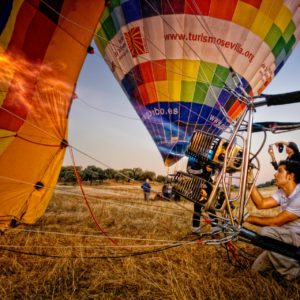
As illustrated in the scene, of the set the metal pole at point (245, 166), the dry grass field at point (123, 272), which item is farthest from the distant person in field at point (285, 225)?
the metal pole at point (245, 166)

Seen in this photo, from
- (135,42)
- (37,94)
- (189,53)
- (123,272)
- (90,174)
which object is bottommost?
(90,174)

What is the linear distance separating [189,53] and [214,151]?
5.39 meters

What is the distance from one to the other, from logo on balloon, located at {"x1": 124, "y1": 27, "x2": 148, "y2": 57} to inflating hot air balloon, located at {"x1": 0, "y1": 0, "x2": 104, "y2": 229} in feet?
11.2

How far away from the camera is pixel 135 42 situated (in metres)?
7.12

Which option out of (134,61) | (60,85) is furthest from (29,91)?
(134,61)

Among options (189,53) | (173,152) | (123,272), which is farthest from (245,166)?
(173,152)

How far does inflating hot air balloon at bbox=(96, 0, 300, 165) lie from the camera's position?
22.0 feet

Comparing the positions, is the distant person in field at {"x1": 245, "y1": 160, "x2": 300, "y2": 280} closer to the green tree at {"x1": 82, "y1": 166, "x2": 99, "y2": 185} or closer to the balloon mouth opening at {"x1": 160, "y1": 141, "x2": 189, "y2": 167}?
the balloon mouth opening at {"x1": 160, "y1": 141, "x2": 189, "y2": 167}

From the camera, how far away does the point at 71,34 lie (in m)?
3.85

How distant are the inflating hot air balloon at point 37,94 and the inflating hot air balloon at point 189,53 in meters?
3.34

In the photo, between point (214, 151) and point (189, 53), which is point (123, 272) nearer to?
point (214, 151)

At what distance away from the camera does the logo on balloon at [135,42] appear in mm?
7051

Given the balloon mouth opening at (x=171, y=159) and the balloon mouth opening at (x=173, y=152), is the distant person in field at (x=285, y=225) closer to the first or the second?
the balloon mouth opening at (x=173, y=152)

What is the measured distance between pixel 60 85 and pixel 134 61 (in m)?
3.91
